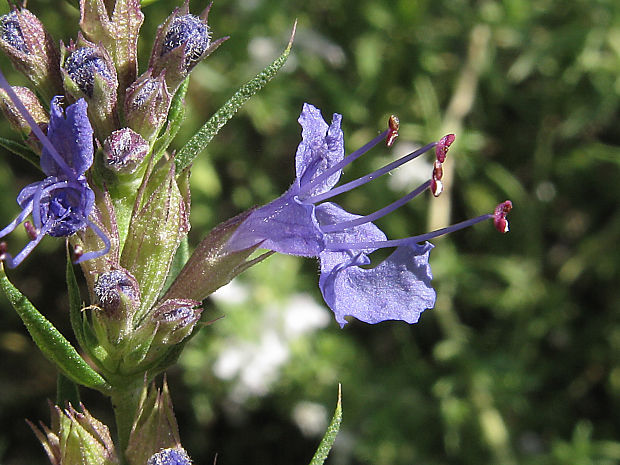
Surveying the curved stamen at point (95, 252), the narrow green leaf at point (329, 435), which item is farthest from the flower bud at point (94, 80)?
the narrow green leaf at point (329, 435)

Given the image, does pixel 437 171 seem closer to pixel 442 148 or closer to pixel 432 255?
pixel 442 148

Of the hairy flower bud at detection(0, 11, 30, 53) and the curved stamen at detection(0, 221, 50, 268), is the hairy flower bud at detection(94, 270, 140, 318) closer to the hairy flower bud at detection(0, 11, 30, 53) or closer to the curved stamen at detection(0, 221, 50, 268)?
the curved stamen at detection(0, 221, 50, 268)

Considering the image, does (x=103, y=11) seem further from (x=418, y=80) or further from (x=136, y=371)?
(x=418, y=80)

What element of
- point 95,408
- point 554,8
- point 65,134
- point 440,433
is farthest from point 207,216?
point 65,134

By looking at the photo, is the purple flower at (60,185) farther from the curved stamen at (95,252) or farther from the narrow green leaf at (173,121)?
the narrow green leaf at (173,121)

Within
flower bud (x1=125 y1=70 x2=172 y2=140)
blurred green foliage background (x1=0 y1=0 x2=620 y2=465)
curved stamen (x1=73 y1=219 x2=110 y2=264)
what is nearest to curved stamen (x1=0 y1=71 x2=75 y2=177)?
curved stamen (x1=73 y1=219 x2=110 y2=264)

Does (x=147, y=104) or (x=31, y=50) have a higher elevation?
(x=31, y=50)

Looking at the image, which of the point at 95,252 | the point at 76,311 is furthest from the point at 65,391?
the point at 95,252

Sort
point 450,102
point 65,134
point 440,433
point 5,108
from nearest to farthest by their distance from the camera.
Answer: point 65,134 → point 5,108 → point 440,433 → point 450,102
